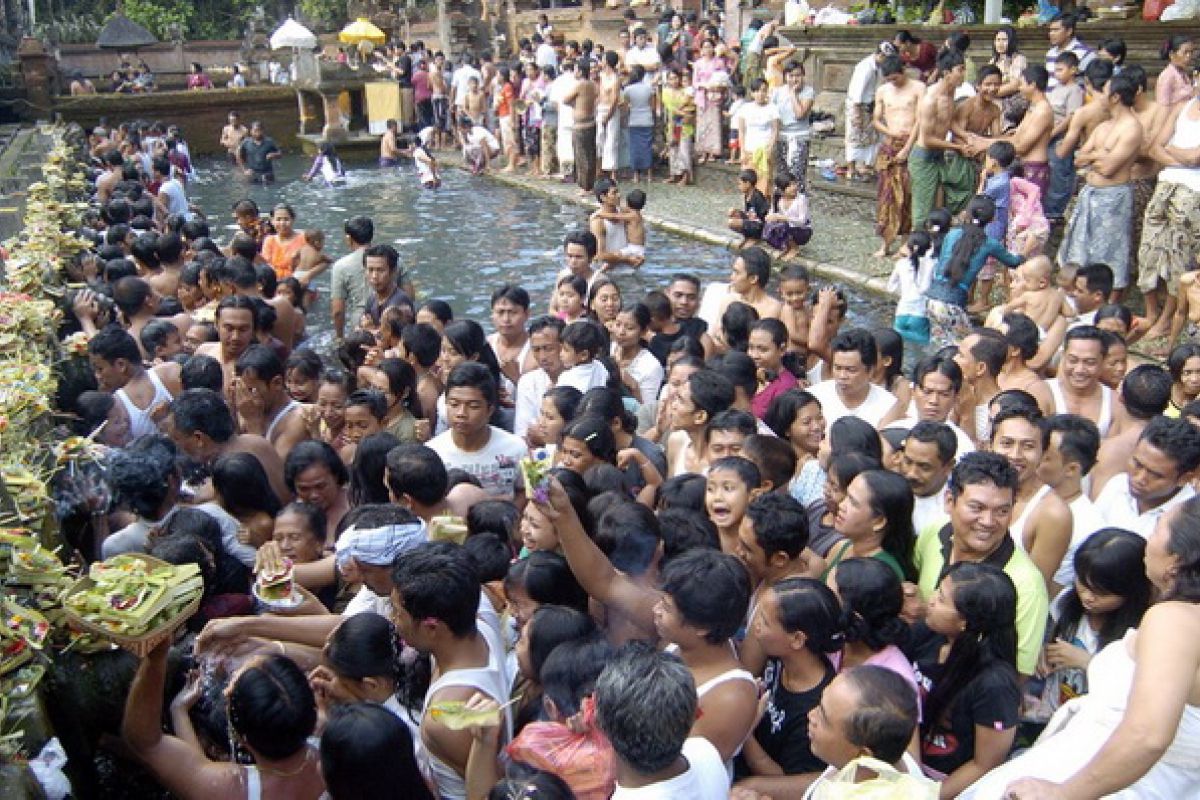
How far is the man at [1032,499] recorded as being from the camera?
4.53m

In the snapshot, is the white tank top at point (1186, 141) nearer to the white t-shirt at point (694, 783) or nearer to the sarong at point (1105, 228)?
the sarong at point (1105, 228)

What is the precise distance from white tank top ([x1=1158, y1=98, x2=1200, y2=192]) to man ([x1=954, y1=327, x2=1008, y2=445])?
420 cm

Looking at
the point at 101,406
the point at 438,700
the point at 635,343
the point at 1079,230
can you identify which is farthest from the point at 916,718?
the point at 1079,230

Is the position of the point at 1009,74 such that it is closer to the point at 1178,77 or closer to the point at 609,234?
the point at 1178,77

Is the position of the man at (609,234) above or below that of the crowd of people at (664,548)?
above

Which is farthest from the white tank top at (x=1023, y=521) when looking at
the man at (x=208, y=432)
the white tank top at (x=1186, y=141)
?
the white tank top at (x=1186, y=141)

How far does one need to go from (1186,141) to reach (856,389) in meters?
5.16

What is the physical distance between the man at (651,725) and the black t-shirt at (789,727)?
75cm

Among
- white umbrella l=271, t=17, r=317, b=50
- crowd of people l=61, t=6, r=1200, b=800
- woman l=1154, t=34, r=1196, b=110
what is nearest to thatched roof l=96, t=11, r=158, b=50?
white umbrella l=271, t=17, r=317, b=50

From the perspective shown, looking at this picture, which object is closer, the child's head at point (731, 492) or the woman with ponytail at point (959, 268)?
the child's head at point (731, 492)

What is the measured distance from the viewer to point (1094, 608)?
393 cm

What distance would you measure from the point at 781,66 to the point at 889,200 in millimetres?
4059

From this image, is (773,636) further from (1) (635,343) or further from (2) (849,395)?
(1) (635,343)

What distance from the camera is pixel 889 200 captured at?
12719mm
